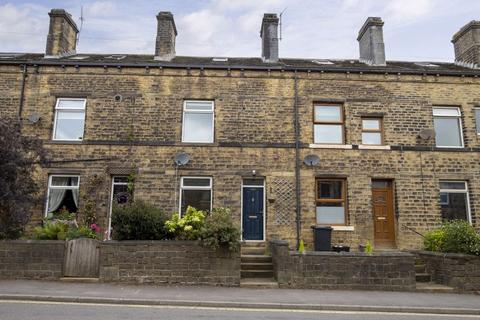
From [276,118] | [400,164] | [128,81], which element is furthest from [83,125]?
[400,164]

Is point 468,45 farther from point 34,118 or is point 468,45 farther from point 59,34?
point 34,118

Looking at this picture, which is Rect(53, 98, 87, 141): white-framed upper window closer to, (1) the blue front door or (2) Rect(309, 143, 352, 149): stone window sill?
(1) the blue front door

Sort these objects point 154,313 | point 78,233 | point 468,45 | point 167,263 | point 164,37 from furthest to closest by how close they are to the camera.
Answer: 1. point 468,45
2. point 164,37
3. point 78,233
4. point 167,263
5. point 154,313

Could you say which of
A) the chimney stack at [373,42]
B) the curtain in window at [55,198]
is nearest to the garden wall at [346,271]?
the curtain in window at [55,198]

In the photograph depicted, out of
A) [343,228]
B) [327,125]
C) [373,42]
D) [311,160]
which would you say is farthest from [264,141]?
[373,42]

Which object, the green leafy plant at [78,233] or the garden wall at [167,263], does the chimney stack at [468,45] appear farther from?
the green leafy plant at [78,233]

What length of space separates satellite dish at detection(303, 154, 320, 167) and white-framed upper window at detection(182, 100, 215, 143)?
3.66 meters

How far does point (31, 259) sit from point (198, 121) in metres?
7.54

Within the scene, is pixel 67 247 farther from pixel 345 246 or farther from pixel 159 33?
pixel 159 33

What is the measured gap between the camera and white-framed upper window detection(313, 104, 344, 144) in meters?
15.8

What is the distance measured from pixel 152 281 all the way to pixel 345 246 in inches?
265

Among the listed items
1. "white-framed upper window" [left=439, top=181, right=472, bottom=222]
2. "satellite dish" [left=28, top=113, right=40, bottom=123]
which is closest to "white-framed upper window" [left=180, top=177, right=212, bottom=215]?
"satellite dish" [left=28, top=113, right=40, bottom=123]

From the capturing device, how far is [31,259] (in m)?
11.0

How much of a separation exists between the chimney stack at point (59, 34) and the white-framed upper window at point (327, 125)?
1096 cm
